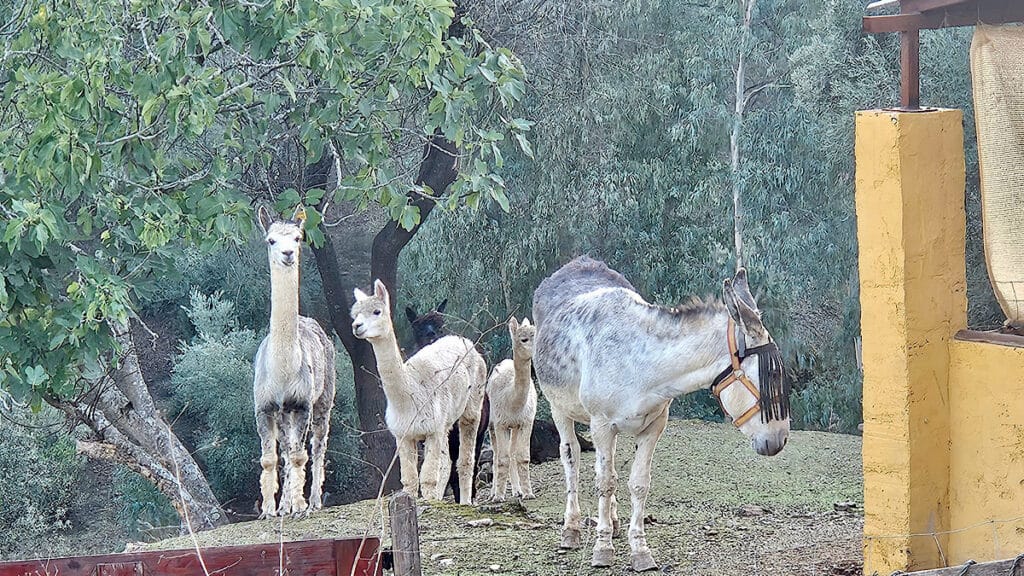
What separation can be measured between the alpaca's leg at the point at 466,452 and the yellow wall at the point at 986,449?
17.8ft

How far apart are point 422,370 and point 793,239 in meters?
7.63

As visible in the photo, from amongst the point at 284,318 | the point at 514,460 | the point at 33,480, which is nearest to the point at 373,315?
the point at 284,318

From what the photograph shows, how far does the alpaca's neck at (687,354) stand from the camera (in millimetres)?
7793

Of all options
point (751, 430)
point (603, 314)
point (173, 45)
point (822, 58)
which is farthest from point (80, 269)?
point (822, 58)

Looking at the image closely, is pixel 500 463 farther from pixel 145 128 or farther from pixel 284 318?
pixel 145 128

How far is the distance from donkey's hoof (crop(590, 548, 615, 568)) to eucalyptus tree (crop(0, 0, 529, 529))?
7.91ft

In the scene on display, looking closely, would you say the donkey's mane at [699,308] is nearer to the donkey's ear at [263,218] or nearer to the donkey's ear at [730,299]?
the donkey's ear at [730,299]

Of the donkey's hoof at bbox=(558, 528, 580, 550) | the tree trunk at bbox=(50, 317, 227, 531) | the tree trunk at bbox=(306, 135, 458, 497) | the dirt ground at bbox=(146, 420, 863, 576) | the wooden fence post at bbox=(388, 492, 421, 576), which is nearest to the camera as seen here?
the wooden fence post at bbox=(388, 492, 421, 576)

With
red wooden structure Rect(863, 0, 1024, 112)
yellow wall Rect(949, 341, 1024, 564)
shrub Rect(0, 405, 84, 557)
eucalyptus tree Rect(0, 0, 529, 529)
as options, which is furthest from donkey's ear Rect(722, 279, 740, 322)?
shrub Rect(0, 405, 84, 557)

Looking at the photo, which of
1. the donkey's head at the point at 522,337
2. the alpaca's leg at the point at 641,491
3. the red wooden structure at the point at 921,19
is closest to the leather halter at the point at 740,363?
the alpaca's leg at the point at 641,491

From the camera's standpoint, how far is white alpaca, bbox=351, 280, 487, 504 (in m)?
10.2

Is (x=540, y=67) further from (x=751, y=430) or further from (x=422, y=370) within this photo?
(x=751, y=430)

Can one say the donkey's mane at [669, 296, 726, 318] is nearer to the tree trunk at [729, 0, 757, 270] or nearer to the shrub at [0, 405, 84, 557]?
the tree trunk at [729, 0, 757, 270]

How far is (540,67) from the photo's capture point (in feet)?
53.1
